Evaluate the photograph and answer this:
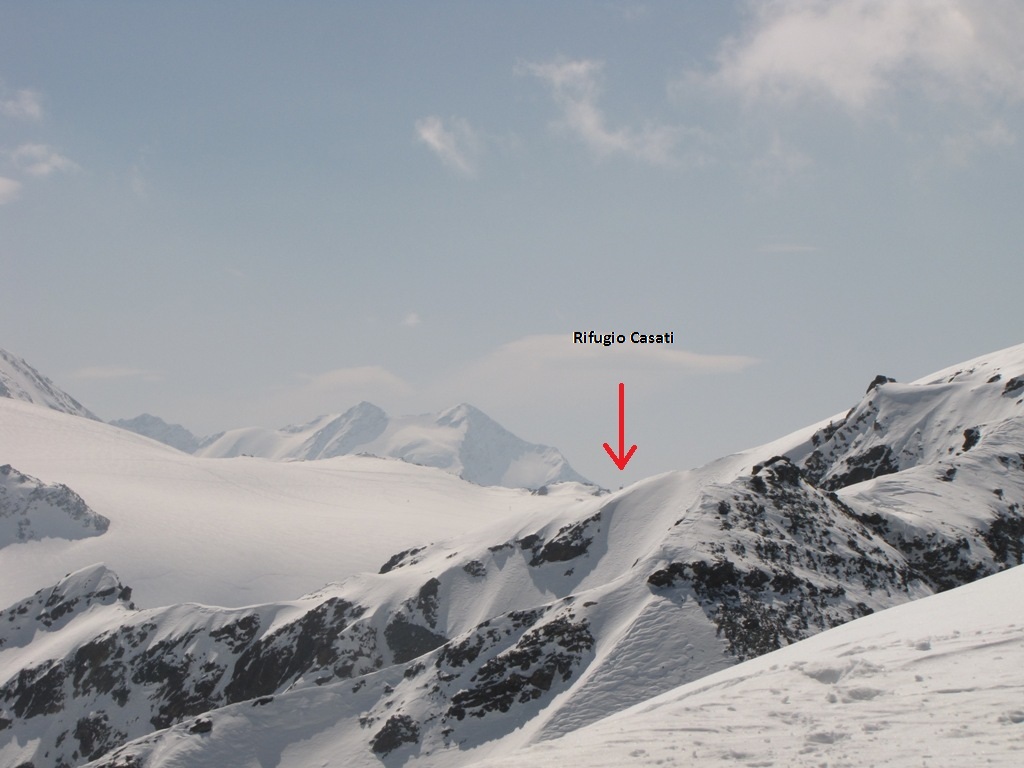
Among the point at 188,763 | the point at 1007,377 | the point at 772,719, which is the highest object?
the point at 1007,377

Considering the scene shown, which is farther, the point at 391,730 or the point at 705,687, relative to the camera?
the point at 391,730

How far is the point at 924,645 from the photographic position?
73.1 ft

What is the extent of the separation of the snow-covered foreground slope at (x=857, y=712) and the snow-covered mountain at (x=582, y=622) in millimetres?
130

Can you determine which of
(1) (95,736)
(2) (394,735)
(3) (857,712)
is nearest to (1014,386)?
(2) (394,735)

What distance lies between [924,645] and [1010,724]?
5.26 m

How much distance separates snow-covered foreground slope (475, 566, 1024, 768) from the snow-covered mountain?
0.43ft

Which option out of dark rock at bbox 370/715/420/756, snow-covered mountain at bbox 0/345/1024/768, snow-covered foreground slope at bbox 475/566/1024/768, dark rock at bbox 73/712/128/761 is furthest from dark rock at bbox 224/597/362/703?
snow-covered foreground slope at bbox 475/566/1024/768

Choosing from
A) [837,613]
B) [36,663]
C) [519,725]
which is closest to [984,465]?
[837,613]

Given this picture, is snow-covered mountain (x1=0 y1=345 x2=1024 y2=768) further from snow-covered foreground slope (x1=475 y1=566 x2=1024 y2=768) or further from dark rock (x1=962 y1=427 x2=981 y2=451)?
dark rock (x1=962 y1=427 x2=981 y2=451)

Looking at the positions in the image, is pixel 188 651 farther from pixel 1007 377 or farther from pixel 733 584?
pixel 1007 377

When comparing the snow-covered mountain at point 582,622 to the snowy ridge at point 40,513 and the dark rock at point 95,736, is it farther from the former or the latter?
the snowy ridge at point 40,513

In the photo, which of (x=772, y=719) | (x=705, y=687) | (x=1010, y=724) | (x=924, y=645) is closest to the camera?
(x=1010, y=724)

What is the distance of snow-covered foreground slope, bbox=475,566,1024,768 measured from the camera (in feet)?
56.1

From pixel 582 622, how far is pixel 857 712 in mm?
39511
